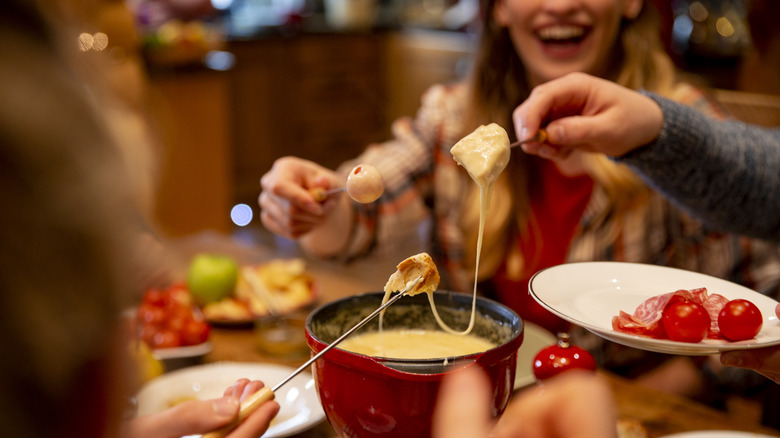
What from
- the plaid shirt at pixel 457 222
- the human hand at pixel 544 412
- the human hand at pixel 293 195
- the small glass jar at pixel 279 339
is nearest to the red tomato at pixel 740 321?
the human hand at pixel 544 412

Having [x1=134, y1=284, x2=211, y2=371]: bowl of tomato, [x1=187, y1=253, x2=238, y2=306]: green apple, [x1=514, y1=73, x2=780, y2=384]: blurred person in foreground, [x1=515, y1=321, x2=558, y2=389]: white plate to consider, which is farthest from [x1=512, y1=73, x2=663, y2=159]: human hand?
[x1=187, y1=253, x2=238, y2=306]: green apple

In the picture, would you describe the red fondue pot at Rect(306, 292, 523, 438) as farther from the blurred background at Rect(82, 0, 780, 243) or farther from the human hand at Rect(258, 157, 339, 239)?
the blurred background at Rect(82, 0, 780, 243)

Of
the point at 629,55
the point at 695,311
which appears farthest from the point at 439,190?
the point at 695,311

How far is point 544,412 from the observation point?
548 millimetres

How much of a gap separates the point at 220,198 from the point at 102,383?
13.7 feet

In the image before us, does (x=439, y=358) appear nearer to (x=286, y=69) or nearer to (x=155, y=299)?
(x=155, y=299)

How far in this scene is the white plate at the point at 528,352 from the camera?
114 cm

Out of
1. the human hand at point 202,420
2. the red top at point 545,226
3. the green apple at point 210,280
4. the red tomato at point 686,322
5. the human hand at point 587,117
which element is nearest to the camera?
the human hand at point 202,420

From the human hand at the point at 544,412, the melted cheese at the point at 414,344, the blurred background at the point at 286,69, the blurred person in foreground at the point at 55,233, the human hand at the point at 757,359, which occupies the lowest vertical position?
the blurred background at the point at 286,69

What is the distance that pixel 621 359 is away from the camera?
1.65 m

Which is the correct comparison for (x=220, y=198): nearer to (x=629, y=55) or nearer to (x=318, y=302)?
(x=318, y=302)

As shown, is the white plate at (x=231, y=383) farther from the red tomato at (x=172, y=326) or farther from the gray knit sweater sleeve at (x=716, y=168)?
the gray knit sweater sleeve at (x=716, y=168)

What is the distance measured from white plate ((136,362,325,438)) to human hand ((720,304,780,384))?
1.75 feet

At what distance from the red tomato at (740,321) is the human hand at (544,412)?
268mm
